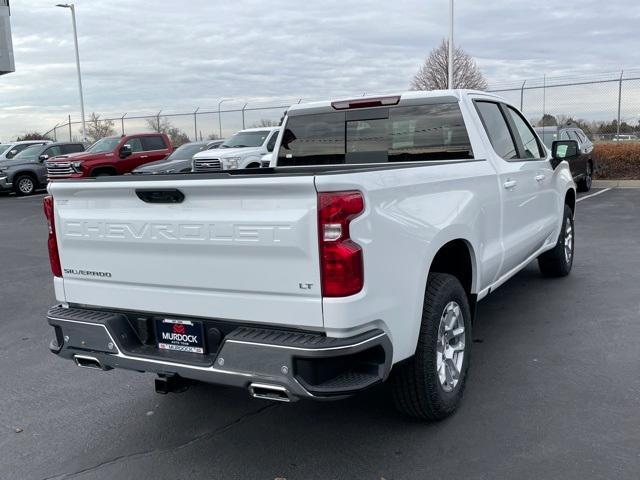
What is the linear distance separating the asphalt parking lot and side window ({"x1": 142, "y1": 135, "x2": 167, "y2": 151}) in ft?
50.2

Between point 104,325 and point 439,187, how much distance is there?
1999mm

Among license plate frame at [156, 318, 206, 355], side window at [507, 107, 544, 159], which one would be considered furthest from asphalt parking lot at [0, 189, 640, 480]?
side window at [507, 107, 544, 159]

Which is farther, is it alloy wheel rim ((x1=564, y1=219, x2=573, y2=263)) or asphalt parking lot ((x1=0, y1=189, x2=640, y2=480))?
alloy wheel rim ((x1=564, y1=219, x2=573, y2=263))

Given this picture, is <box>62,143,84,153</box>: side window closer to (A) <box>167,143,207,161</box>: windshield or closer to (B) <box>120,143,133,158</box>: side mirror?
(B) <box>120,143,133,158</box>: side mirror

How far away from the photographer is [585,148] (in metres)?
15.8

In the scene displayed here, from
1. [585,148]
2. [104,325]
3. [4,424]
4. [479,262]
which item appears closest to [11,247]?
[4,424]

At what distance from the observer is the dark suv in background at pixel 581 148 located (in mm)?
15305

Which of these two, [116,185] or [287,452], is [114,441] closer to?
[287,452]

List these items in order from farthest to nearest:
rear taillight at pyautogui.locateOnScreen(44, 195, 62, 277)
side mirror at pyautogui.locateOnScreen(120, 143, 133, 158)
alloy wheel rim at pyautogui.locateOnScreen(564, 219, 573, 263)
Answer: side mirror at pyautogui.locateOnScreen(120, 143, 133, 158) < alloy wheel rim at pyautogui.locateOnScreen(564, 219, 573, 263) < rear taillight at pyautogui.locateOnScreen(44, 195, 62, 277)

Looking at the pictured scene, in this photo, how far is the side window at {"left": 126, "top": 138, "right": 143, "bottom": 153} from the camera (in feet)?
64.5

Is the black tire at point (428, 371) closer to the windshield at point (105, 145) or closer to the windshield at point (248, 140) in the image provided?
the windshield at point (248, 140)

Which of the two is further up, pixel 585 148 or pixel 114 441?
pixel 585 148

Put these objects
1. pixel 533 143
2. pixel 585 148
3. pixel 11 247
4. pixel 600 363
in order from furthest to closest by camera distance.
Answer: pixel 585 148 < pixel 11 247 < pixel 533 143 < pixel 600 363

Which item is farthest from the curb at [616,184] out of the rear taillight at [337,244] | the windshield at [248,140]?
the rear taillight at [337,244]
